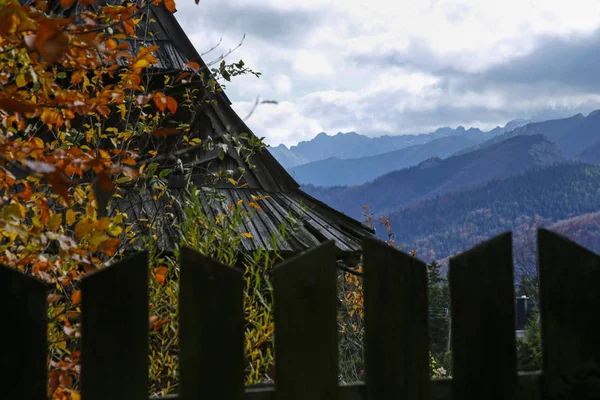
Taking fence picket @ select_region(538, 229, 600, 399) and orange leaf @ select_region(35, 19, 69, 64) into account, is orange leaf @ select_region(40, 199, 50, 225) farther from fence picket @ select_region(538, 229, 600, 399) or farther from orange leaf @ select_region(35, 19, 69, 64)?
fence picket @ select_region(538, 229, 600, 399)

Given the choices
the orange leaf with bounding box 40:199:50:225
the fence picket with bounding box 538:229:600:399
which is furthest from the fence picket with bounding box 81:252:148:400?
the orange leaf with bounding box 40:199:50:225

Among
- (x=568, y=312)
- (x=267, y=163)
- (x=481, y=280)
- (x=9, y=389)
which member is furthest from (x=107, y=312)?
(x=267, y=163)

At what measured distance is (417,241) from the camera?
180 meters

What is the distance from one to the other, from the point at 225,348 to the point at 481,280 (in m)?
0.73

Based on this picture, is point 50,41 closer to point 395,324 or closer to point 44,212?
point 395,324

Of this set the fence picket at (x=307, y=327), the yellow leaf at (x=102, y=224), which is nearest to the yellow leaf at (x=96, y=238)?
the yellow leaf at (x=102, y=224)

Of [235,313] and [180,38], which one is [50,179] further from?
[180,38]

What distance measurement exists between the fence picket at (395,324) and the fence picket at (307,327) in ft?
0.34

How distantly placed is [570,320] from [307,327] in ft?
2.58

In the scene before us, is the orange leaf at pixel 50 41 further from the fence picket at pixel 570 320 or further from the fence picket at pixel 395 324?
the fence picket at pixel 570 320

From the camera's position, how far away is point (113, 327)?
142 cm

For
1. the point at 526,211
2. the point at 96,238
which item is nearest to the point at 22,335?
the point at 96,238

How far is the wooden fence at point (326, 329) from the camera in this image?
1418mm

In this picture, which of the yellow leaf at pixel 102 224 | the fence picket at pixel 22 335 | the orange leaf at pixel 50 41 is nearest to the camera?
the fence picket at pixel 22 335
